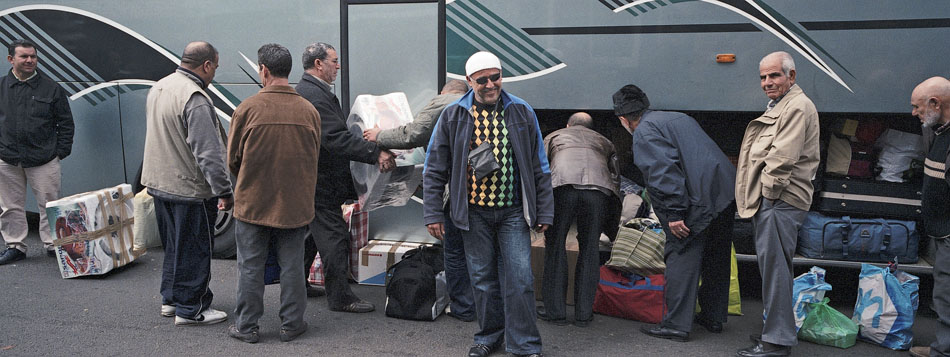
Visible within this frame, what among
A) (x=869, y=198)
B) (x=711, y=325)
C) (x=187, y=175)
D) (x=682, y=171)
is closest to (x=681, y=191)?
(x=682, y=171)

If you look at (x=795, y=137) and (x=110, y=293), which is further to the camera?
(x=110, y=293)

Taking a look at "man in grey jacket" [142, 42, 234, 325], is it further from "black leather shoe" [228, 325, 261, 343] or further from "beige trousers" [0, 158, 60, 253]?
"beige trousers" [0, 158, 60, 253]

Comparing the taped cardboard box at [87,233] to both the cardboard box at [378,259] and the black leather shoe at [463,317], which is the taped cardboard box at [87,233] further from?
the black leather shoe at [463,317]

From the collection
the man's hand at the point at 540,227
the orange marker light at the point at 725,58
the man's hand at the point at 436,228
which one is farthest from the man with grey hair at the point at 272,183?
the orange marker light at the point at 725,58

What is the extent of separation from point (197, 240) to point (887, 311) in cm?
440

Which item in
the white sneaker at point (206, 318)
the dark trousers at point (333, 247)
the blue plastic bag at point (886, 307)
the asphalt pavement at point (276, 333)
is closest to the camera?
the asphalt pavement at point (276, 333)

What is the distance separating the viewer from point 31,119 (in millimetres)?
6086

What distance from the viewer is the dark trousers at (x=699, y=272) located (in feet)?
14.7

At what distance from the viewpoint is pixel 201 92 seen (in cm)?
448

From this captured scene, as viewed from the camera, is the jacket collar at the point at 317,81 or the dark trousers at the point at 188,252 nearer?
the dark trousers at the point at 188,252

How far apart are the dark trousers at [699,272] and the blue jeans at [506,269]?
1006 millimetres

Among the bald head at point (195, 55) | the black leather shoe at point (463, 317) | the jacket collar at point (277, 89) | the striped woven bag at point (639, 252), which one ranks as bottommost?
the black leather shoe at point (463, 317)

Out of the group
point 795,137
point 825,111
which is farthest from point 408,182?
point 825,111

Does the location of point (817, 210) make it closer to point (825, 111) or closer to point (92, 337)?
point (825, 111)
